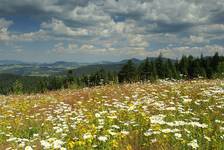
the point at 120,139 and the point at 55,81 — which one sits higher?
the point at 120,139

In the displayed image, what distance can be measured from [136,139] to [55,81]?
343 feet

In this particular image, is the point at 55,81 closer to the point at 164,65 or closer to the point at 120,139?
the point at 164,65

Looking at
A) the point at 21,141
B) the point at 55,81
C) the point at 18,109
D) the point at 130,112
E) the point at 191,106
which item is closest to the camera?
the point at 21,141

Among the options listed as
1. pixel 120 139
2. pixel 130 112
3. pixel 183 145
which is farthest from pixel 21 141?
pixel 183 145

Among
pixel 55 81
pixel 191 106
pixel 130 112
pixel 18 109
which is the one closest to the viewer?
pixel 130 112

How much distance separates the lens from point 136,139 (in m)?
5.98

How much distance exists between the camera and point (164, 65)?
74625 millimetres

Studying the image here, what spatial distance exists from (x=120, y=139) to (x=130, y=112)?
7.09 ft

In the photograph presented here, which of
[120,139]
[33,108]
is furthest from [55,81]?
[120,139]

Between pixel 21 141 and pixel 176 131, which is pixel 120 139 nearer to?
pixel 176 131

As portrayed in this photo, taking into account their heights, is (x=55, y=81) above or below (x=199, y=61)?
below

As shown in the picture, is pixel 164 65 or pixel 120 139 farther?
pixel 164 65

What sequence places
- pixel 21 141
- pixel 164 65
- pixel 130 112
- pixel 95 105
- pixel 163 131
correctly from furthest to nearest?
pixel 164 65, pixel 95 105, pixel 130 112, pixel 21 141, pixel 163 131

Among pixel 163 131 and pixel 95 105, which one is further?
pixel 95 105
